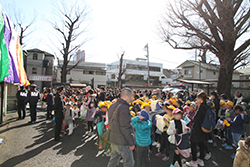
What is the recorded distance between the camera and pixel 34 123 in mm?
7480

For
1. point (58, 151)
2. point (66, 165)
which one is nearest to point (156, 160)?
point (66, 165)

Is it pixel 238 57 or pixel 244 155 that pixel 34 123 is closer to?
Answer: pixel 244 155

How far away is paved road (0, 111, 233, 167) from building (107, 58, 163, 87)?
40.9 metres

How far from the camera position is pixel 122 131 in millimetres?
2684

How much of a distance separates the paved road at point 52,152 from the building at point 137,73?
1611 inches

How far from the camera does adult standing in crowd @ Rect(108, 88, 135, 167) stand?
2.66 m

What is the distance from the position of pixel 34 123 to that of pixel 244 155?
8.32 m

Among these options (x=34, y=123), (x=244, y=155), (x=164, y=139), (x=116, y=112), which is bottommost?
(x=34, y=123)

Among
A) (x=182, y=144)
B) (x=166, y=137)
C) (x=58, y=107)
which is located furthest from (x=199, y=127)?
(x=58, y=107)

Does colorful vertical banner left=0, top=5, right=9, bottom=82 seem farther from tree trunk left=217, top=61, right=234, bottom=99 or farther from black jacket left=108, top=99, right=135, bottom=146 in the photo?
tree trunk left=217, top=61, right=234, bottom=99

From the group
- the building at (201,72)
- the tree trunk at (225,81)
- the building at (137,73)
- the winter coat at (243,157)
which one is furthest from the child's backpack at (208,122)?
the building at (137,73)

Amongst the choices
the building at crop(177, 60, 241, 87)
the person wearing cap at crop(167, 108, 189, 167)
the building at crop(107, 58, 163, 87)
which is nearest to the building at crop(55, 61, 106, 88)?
the building at crop(107, 58, 163, 87)

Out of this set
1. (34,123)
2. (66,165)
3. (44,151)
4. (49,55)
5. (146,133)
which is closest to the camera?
(146,133)

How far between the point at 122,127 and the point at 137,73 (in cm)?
4698
